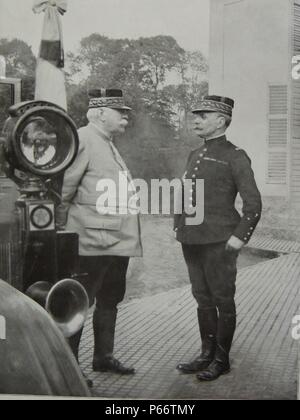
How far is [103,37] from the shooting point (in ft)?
9.78

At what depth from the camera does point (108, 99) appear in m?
2.93

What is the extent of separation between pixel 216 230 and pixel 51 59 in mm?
1315

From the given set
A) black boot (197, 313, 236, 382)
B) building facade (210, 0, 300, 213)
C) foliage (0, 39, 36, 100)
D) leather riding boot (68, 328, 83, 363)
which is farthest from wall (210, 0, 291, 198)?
leather riding boot (68, 328, 83, 363)

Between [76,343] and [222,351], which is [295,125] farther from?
[76,343]

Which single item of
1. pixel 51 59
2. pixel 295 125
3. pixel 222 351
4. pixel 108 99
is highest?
pixel 51 59

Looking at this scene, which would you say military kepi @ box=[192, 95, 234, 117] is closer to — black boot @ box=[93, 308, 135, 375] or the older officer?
the older officer

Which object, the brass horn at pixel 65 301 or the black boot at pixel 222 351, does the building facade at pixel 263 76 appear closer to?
the black boot at pixel 222 351

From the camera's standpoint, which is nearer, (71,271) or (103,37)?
(71,271)

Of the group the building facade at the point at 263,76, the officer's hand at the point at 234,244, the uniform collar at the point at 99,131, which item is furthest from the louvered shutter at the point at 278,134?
the uniform collar at the point at 99,131

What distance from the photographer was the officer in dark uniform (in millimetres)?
2857

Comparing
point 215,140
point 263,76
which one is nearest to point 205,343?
point 215,140

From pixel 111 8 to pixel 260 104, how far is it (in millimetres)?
992
